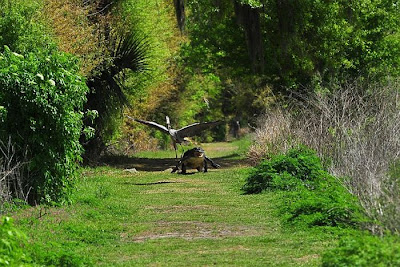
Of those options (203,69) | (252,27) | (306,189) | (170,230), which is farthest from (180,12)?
(170,230)

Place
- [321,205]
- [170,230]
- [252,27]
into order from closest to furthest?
[321,205] → [170,230] → [252,27]

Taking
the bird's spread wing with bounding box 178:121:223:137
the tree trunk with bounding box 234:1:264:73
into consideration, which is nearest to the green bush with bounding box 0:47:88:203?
the bird's spread wing with bounding box 178:121:223:137

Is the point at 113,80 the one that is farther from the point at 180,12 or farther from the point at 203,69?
the point at 203,69

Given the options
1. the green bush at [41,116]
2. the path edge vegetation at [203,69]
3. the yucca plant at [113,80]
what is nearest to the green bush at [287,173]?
the path edge vegetation at [203,69]

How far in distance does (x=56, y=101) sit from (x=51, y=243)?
202 inches

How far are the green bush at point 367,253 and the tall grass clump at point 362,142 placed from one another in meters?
0.77

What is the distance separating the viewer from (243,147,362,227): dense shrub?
1255 cm

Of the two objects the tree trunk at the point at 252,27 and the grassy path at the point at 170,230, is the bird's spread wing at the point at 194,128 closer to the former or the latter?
the tree trunk at the point at 252,27

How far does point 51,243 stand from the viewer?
1073 cm

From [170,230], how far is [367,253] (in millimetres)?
5476

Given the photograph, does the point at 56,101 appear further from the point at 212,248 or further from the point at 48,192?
the point at 212,248

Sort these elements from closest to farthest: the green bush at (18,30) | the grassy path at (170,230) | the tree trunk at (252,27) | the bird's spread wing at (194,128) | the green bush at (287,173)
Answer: the grassy path at (170,230) < the green bush at (18,30) < the green bush at (287,173) < the bird's spread wing at (194,128) < the tree trunk at (252,27)

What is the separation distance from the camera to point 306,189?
A: 1700cm

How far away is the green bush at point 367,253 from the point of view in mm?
8461
